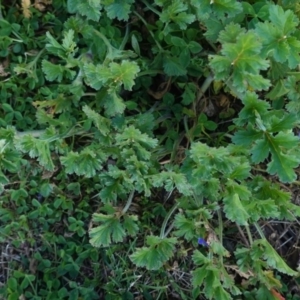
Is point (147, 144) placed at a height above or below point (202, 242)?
above

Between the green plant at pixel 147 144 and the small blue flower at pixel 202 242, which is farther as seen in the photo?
the small blue flower at pixel 202 242

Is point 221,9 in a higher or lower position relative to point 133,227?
higher

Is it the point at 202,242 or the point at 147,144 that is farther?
the point at 202,242

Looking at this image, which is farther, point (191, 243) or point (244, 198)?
point (191, 243)

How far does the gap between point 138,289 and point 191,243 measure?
25 centimetres

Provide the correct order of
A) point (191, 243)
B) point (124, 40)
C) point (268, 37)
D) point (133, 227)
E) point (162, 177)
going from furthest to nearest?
point (191, 243), point (124, 40), point (133, 227), point (162, 177), point (268, 37)

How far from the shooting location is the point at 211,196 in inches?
62.2

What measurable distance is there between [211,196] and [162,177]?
15cm

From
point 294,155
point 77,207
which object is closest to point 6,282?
point 77,207

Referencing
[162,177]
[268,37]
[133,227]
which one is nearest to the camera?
[268,37]

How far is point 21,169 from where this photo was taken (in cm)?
207

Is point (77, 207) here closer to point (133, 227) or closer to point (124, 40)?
point (133, 227)

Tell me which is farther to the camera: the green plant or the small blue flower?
the small blue flower

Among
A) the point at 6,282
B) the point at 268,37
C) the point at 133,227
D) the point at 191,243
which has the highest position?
the point at 268,37
